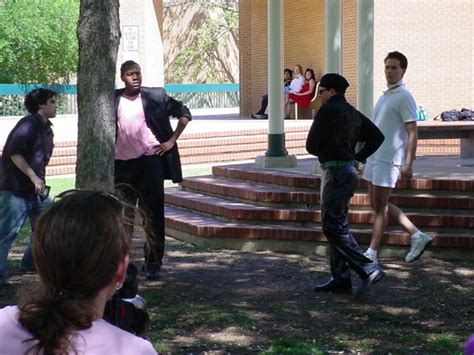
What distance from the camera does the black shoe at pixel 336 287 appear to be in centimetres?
755

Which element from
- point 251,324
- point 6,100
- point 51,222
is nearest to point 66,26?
point 6,100

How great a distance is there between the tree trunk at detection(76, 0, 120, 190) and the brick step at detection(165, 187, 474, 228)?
4041 mm

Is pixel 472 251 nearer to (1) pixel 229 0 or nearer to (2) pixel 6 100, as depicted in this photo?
(2) pixel 6 100

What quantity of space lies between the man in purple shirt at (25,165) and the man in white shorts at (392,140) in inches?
106

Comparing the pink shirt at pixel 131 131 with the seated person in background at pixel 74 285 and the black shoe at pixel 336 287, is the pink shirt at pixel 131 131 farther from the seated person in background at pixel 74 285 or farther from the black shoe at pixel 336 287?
the seated person in background at pixel 74 285

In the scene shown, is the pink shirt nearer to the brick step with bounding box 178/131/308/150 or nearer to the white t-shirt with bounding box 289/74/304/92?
the brick step with bounding box 178/131/308/150

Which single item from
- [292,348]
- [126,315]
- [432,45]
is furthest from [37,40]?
[126,315]

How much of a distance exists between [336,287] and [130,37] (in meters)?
21.3

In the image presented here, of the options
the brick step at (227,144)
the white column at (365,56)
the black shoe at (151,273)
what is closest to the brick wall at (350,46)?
the brick step at (227,144)

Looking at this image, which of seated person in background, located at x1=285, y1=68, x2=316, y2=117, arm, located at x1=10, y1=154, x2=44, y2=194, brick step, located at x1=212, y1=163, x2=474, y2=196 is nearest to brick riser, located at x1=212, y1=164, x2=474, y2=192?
brick step, located at x1=212, y1=163, x2=474, y2=196

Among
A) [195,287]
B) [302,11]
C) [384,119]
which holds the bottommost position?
[195,287]

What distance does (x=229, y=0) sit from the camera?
48719mm

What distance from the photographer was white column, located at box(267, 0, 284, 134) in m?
12.8

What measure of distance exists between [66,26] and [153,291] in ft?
97.8
